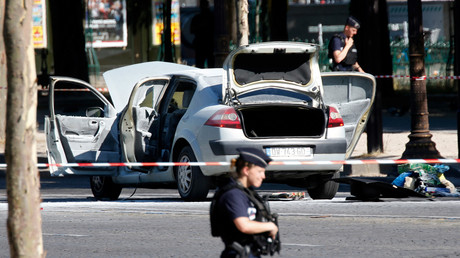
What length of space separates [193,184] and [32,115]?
6.52 meters

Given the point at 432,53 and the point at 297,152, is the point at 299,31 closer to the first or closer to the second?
the point at 432,53

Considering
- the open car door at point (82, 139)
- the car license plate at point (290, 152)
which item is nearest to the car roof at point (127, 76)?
the open car door at point (82, 139)

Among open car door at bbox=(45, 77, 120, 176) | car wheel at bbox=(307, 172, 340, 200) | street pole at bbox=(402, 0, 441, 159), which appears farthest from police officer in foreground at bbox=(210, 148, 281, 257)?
street pole at bbox=(402, 0, 441, 159)

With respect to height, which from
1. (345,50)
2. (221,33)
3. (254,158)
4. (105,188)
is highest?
(221,33)

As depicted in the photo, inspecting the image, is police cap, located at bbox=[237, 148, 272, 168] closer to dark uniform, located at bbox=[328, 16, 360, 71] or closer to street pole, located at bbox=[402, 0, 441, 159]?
dark uniform, located at bbox=[328, 16, 360, 71]

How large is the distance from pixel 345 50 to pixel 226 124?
13.3 feet

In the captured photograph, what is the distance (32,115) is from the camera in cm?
559

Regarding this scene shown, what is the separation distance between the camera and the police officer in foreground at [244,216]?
5.62 metres

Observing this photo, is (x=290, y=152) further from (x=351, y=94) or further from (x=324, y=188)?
(x=351, y=94)

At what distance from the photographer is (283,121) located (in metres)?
12.2

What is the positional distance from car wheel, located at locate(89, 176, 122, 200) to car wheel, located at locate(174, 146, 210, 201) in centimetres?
139

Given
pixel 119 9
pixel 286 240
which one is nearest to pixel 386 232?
pixel 286 240

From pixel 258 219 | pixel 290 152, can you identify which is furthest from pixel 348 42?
pixel 258 219

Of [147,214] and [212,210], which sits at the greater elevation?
[212,210]
